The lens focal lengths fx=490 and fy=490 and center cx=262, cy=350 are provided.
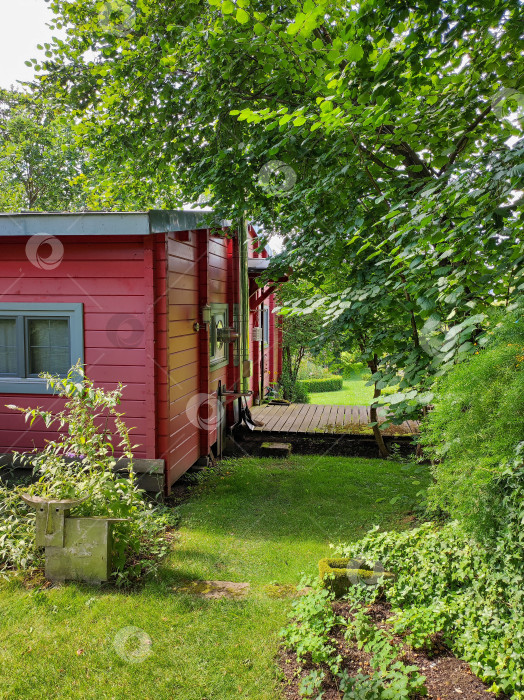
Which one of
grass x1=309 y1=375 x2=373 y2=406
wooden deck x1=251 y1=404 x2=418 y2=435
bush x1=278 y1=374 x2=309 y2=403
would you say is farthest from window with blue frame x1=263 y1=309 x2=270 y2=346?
wooden deck x1=251 y1=404 x2=418 y2=435

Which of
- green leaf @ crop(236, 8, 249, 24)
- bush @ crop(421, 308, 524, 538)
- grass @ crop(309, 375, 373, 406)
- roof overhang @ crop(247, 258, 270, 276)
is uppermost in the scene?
green leaf @ crop(236, 8, 249, 24)

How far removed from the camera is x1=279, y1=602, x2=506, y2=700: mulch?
2262 mm

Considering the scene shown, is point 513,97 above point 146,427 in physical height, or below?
above

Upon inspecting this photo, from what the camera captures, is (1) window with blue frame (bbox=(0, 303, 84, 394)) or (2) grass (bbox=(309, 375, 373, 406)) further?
(2) grass (bbox=(309, 375, 373, 406))

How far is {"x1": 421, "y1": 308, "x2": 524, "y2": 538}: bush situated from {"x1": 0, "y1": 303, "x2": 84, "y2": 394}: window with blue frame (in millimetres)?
3947

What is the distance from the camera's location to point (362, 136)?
345 cm

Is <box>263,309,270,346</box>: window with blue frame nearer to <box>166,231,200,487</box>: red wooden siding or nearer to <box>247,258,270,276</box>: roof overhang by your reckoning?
<box>247,258,270,276</box>: roof overhang

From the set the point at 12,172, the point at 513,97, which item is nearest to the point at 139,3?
the point at 513,97

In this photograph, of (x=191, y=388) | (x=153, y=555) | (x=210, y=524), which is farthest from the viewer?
(x=191, y=388)

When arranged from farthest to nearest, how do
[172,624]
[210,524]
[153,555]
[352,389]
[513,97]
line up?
[352,389]
[210,524]
[153,555]
[513,97]
[172,624]

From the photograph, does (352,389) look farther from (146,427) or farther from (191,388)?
(146,427)

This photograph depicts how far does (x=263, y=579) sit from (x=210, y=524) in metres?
1.25

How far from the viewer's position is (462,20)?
11.3 ft

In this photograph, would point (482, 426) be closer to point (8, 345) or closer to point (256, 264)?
point (8, 345)
